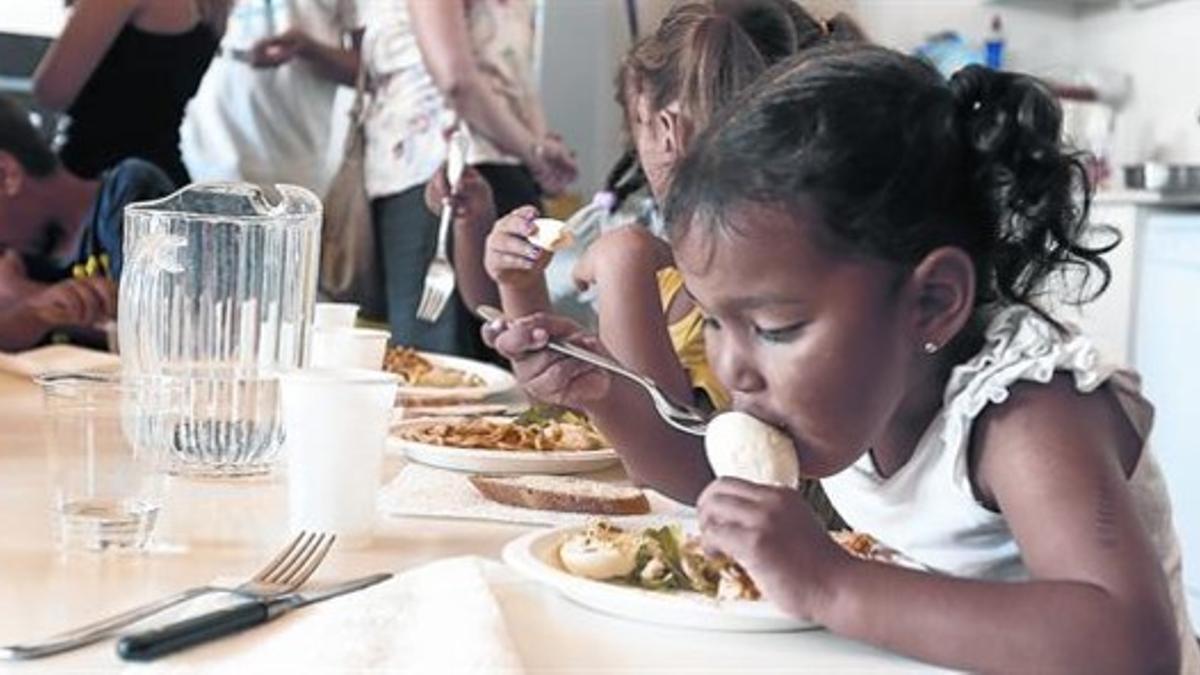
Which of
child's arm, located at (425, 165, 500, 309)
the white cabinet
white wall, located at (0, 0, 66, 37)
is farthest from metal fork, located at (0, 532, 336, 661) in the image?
white wall, located at (0, 0, 66, 37)

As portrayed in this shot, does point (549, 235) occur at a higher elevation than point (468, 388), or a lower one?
higher

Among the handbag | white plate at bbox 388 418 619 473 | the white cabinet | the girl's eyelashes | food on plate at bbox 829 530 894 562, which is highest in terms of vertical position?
the girl's eyelashes

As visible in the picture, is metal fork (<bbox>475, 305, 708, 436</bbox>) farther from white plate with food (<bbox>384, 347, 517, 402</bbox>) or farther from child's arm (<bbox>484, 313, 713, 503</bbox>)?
white plate with food (<bbox>384, 347, 517, 402</bbox>)

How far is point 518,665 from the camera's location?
67cm

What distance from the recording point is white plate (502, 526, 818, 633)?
0.76 metres

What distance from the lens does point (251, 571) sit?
2.78 ft

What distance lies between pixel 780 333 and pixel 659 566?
0.15m

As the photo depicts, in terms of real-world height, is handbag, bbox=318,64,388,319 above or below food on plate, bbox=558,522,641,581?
below

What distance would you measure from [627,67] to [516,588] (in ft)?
2.87

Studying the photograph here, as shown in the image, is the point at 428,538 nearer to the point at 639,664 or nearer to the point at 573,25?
the point at 639,664

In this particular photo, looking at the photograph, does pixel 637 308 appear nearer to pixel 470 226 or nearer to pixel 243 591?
pixel 470 226

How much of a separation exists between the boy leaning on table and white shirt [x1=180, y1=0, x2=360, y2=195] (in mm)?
216

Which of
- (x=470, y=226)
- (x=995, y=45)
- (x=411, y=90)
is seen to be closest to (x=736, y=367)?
(x=470, y=226)

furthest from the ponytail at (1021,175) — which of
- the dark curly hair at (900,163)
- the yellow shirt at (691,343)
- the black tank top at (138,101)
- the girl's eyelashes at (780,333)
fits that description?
the black tank top at (138,101)
